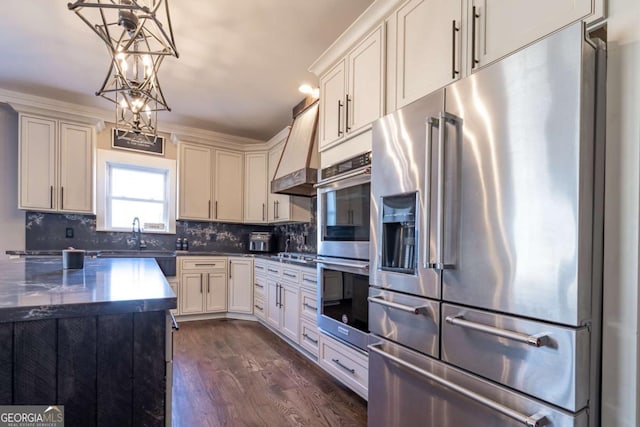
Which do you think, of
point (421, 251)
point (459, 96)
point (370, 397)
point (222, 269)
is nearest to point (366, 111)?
point (459, 96)

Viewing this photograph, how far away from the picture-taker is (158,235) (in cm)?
431

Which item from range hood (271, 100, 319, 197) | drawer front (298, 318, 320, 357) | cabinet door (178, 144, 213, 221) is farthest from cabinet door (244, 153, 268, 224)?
drawer front (298, 318, 320, 357)

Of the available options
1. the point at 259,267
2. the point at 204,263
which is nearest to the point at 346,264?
the point at 259,267

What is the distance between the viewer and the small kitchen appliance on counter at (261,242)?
4.55 m

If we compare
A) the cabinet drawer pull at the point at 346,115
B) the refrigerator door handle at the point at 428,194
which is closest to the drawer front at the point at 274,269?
the cabinet drawer pull at the point at 346,115

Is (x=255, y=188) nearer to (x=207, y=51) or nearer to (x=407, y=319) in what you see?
(x=207, y=51)

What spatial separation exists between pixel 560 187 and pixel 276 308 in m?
2.98

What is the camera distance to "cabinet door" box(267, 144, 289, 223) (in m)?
4.15

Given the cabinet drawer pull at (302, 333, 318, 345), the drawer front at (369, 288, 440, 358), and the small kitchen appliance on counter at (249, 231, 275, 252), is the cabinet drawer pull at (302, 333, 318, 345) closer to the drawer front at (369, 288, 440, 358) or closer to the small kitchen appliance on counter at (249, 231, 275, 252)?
the drawer front at (369, 288, 440, 358)

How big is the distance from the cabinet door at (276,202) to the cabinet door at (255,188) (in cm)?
10

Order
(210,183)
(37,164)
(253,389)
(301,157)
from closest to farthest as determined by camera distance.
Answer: (253,389) → (301,157) → (37,164) → (210,183)

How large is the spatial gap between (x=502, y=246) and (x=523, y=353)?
337mm

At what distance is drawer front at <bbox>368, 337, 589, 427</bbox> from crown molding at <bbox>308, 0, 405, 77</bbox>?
5.94 feet

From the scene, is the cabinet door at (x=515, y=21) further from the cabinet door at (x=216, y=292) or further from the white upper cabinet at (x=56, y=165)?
the white upper cabinet at (x=56, y=165)
